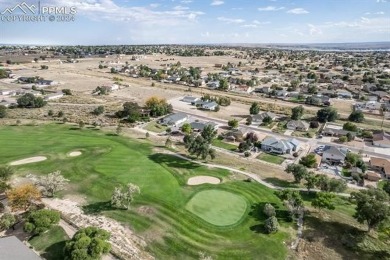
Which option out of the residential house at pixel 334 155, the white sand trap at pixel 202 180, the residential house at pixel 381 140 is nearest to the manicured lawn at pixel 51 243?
the white sand trap at pixel 202 180

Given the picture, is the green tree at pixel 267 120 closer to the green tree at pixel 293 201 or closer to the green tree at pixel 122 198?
the green tree at pixel 293 201

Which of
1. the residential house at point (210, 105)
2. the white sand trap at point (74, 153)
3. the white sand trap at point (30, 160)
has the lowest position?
the white sand trap at point (30, 160)

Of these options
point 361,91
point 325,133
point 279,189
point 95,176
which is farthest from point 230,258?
point 361,91

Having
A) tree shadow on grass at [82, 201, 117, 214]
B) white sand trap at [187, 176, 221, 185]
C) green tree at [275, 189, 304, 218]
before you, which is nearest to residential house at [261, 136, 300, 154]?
white sand trap at [187, 176, 221, 185]

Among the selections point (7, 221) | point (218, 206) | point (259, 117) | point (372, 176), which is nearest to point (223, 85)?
point (259, 117)

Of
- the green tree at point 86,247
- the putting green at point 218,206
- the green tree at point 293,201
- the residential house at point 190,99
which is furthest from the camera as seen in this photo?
the residential house at point 190,99

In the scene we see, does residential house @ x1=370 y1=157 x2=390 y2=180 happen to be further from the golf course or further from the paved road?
the golf course
